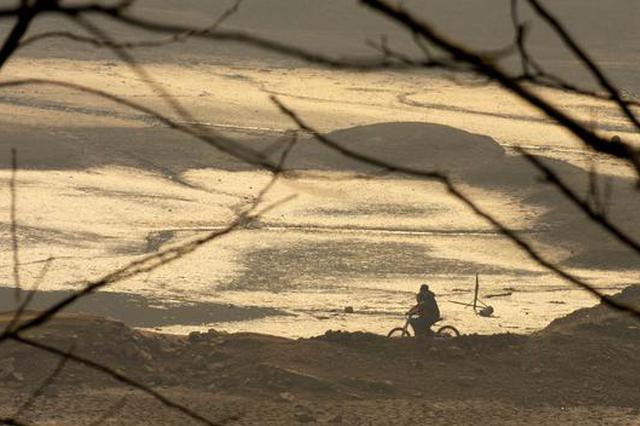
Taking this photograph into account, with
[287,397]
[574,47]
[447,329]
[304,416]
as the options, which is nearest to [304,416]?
[304,416]

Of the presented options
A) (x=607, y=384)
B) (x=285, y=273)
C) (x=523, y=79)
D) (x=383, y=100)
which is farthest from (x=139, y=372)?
(x=383, y=100)

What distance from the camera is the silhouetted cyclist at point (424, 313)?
16656 millimetres

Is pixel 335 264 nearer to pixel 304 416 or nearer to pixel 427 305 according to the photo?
pixel 427 305

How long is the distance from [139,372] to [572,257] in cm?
826

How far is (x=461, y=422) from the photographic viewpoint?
44.6ft

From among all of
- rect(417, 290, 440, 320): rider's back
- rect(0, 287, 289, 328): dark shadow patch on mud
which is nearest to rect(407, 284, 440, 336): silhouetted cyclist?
rect(417, 290, 440, 320): rider's back

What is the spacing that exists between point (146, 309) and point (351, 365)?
410 centimetres

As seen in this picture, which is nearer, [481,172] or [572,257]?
[572,257]

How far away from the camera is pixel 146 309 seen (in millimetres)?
18547

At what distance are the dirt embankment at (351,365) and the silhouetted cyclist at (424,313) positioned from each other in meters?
0.92

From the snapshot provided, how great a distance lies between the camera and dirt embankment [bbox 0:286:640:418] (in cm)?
1429

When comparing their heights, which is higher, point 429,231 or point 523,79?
point 523,79

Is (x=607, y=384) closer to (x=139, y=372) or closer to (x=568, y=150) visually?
(x=139, y=372)

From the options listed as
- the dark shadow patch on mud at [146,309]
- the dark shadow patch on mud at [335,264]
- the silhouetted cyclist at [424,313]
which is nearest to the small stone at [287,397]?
the silhouetted cyclist at [424,313]
